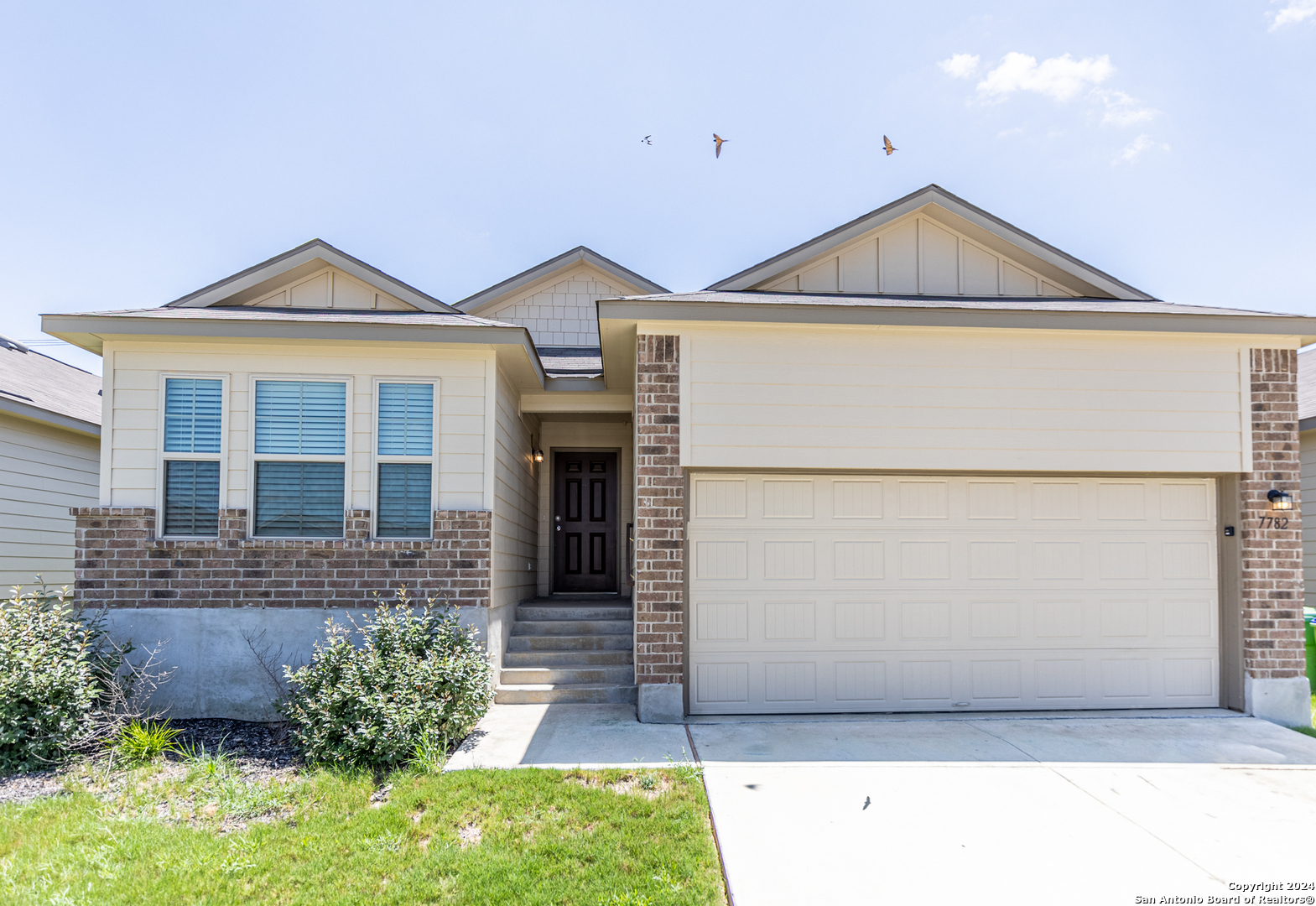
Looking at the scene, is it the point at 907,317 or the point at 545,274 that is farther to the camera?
the point at 545,274

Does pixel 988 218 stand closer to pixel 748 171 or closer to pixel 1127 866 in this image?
pixel 748 171

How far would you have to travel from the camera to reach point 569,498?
34.4 ft

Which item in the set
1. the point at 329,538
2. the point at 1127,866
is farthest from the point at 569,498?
the point at 1127,866

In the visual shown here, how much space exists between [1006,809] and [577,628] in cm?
466

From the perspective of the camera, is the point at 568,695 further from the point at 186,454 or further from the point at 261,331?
the point at 261,331

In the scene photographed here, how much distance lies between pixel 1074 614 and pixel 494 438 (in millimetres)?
5746

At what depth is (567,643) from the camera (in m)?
7.91

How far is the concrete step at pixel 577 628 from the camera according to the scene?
8.05 metres

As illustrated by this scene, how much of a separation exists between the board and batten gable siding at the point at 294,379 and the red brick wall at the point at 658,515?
153cm

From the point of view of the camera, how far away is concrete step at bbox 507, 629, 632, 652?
7891 mm

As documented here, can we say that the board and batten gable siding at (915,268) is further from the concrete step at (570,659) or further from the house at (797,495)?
the concrete step at (570,659)

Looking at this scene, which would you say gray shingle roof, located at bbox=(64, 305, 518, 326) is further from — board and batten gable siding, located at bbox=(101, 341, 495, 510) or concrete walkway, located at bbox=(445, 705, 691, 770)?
concrete walkway, located at bbox=(445, 705, 691, 770)

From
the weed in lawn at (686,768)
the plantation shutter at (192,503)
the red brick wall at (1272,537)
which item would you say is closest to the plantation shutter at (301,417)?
the plantation shutter at (192,503)

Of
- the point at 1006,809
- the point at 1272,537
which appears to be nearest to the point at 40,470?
the point at 1006,809
